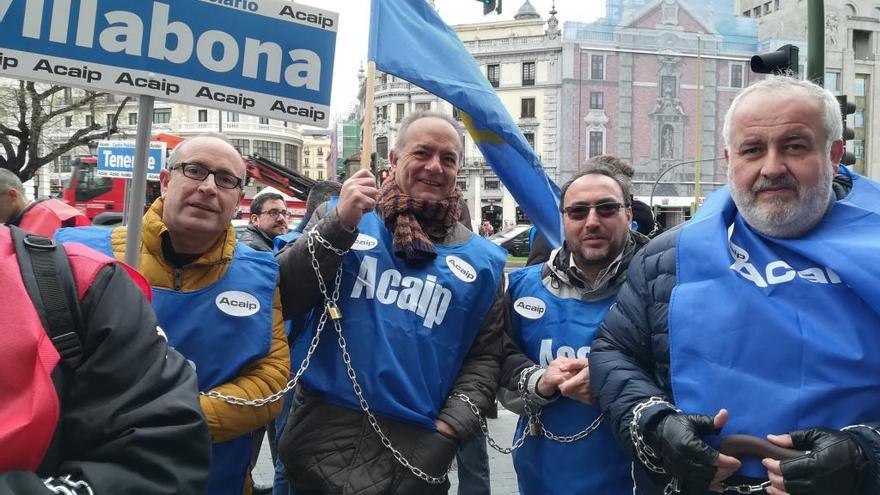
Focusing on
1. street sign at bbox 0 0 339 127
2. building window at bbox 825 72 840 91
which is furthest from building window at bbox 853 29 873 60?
street sign at bbox 0 0 339 127

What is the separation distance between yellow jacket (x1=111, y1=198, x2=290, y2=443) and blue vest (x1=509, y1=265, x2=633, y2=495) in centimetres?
102

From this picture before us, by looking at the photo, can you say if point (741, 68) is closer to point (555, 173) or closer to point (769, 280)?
point (555, 173)

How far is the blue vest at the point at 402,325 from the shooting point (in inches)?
108

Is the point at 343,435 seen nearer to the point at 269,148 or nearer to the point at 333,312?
the point at 333,312

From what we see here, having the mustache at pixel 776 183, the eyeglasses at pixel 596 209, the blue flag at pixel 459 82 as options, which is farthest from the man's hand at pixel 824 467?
the blue flag at pixel 459 82

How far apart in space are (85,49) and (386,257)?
1.32 meters

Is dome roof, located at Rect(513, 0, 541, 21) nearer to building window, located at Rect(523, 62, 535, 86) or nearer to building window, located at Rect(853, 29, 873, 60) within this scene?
building window, located at Rect(523, 62, 535, 86)

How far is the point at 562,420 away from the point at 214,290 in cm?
142

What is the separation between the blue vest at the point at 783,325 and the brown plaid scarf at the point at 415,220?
1.00 m

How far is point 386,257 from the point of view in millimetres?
2883

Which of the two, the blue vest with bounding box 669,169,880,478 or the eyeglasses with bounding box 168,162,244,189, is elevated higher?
the eyeglasses with bounding box 168,162,244,189

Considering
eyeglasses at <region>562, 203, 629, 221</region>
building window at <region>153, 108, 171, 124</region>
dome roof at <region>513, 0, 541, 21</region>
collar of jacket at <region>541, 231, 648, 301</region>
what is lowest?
collar of jacket at <region>541, 231, 648, 301</region>

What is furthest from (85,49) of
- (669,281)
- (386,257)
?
(669,281)

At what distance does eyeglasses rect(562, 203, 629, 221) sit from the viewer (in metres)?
2.90
